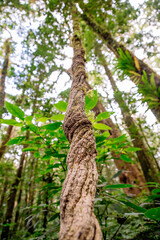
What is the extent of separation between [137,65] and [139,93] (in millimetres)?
914

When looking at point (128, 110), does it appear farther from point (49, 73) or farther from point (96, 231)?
point (96, 231)

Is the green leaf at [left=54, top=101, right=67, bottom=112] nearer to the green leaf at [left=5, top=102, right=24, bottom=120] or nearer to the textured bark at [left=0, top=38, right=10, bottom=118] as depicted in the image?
the green leaf at [left=5, top=102, right=24, bottom=120]

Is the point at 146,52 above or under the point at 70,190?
above

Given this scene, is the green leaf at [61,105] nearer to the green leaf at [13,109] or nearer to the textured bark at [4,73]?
the green leaf at [13,109]

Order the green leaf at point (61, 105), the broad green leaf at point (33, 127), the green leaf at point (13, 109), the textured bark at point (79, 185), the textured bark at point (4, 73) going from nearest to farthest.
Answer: the textured bark at point (79, 185)
the green leaf at point (13, 109)
the broad green leaf at point (33, 127)
the green leaf at point (61, 105)
the textured bark at point (4, 73)

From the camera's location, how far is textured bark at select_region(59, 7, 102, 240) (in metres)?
0.37

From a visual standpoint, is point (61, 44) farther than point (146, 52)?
No

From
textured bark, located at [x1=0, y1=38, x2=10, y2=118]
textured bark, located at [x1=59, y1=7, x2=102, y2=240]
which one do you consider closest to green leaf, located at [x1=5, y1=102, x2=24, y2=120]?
textured bark, located at [x1=59, y1=7, x2=102, y2=240]

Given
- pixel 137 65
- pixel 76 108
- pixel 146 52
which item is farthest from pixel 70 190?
Answer: pixel 146 52

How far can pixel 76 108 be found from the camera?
3.30ft

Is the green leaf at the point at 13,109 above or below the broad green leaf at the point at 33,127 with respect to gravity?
above

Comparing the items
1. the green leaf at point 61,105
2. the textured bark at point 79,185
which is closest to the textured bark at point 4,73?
the green leaf at point 61,105

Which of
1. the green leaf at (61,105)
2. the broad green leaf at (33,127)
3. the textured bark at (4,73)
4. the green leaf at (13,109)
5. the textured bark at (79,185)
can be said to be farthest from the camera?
the textured bark at (4,73)

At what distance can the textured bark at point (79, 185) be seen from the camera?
1.21ft
